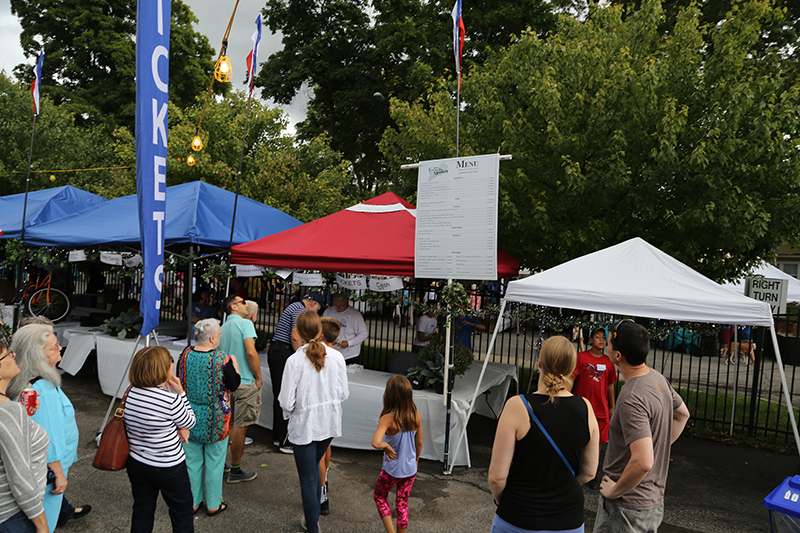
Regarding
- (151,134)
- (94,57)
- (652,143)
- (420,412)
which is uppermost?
(94,57)

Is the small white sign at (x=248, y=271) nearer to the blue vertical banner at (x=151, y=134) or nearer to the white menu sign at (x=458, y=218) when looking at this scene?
the blue vertical banner at (x=151, y=134)

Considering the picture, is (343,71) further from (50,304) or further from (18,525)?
(18,525)

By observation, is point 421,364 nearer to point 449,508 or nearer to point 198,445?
point 449,508

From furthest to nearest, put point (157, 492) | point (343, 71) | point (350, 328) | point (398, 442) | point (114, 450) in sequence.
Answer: point (343, 71) < point (350, 328) < point (398, 442) < point (157, 492) < point (114, 450)

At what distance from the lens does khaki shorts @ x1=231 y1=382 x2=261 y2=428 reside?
493 cm

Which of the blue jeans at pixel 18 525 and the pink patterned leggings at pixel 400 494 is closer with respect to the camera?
the blue jeans at pixel 18 525

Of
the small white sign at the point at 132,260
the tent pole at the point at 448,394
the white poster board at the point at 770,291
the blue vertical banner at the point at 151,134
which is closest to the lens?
the blue vertical banner at the point at 151,134

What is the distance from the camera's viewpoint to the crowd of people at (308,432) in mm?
2270

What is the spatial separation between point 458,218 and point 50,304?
851cm

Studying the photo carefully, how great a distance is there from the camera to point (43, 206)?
10578 mm

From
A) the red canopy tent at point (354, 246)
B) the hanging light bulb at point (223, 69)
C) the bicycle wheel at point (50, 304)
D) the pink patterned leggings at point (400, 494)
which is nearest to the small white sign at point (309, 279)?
the red canopy tent at point (354, 246)

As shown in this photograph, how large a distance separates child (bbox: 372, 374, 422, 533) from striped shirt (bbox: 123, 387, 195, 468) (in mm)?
1267

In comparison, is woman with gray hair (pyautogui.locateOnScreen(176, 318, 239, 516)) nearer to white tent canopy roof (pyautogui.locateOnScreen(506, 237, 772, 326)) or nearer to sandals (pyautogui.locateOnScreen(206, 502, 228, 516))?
sandals (pyautogui.locateOnScreen(206, 502, 228, 516))

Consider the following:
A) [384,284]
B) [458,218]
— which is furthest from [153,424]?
[384,284]
